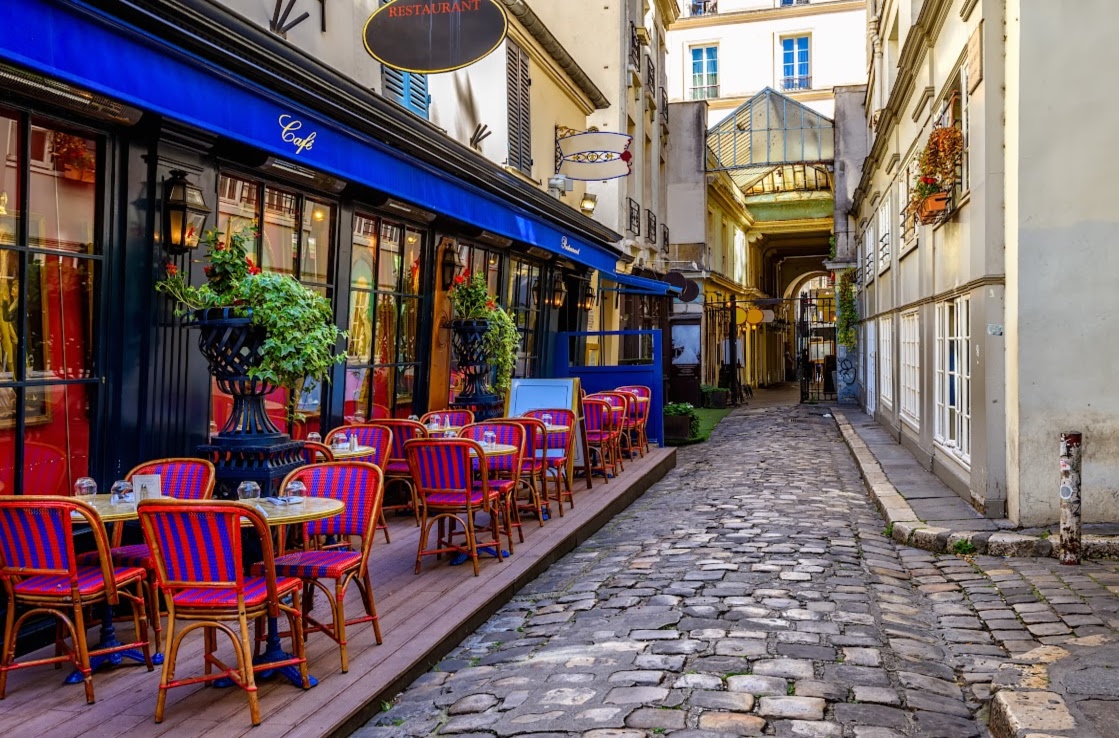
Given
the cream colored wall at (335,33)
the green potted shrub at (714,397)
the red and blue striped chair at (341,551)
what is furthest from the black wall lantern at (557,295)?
the green potted shrub at (714,397)

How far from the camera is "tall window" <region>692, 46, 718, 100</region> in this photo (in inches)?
1763

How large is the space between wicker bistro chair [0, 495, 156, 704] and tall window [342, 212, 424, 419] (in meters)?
4.87

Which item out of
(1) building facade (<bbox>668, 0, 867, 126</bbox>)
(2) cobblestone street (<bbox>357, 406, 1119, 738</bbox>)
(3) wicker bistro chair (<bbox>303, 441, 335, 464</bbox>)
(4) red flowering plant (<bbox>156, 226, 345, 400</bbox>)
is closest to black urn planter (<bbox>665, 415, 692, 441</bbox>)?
(2) cobblestone street (<bbox>357, 406, 1119, 738</bbox>)

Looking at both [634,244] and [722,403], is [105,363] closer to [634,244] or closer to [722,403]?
[634,244]

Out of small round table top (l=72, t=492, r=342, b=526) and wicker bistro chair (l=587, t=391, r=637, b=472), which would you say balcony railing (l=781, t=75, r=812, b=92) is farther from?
small round table top (l=72, t=492, r=342, b=526)

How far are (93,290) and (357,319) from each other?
379 cm

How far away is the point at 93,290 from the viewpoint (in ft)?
19.7

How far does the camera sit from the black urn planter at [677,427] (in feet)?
59.6

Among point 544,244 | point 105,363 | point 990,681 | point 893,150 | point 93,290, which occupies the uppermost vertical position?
point 893,150

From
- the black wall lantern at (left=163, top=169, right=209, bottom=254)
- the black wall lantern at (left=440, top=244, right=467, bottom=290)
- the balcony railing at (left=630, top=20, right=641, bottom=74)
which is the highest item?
the balcony railing at (left=630, top=20, right=641, bottom=74)

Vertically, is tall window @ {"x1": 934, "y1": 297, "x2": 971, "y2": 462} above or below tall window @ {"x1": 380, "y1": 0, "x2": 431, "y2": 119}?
below

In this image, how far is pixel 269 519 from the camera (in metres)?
4.73

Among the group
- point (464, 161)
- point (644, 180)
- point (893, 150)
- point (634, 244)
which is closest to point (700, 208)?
point (644, 180)

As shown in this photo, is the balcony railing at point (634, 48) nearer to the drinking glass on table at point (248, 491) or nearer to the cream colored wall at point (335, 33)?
the cream colored wall at point (335, 33)
